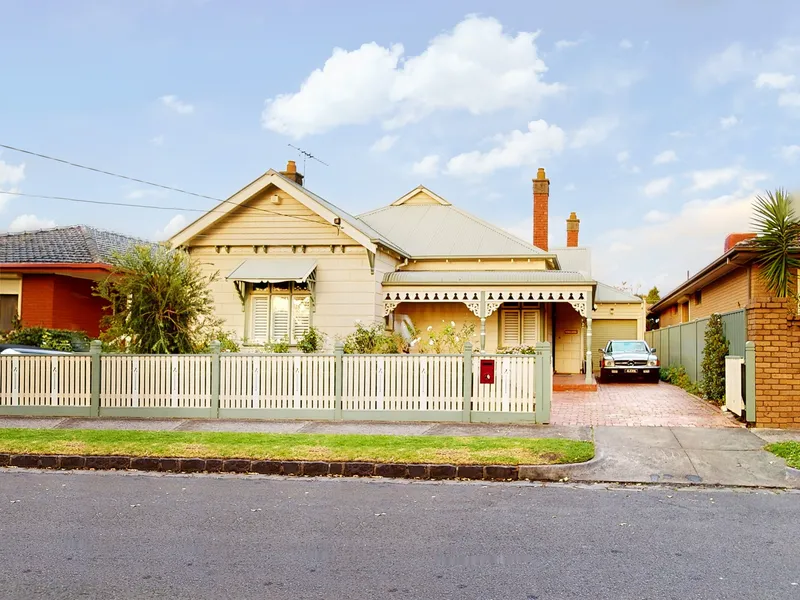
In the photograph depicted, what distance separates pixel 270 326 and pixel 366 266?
3.27 m

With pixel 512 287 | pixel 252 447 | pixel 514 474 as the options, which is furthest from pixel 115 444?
pixel 512 287

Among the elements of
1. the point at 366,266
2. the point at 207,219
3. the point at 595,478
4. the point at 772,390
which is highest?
the point at 207,219

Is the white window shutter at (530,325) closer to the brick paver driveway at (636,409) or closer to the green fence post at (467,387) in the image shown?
the brick paver driveway at (636,409)

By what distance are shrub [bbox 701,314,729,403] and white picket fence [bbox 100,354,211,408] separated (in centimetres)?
1067

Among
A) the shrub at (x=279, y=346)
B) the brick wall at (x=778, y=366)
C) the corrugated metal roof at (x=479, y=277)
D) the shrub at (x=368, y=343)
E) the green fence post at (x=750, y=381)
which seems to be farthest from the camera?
the corrugated metal roof at (x=479, y=277)

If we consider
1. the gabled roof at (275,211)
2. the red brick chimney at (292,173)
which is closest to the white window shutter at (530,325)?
the gabled roof at (275,211)

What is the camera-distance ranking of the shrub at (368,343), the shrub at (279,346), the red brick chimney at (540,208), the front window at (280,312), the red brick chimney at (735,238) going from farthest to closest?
the red brick chimney at (540,208) → the front window at (280,312) → the shrub at (279,346) → the shrub at (368,343) → the red brick chimney at (735,238)

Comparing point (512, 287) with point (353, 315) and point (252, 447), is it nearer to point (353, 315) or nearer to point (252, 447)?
point (353, 315)

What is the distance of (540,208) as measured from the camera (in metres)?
29.1

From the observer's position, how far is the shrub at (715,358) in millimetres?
16703

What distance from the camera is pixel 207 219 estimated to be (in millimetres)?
22156

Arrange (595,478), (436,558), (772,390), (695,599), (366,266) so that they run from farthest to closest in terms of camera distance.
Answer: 1. (366,266)
2. (772,390)
3. (595,478)
4. (436,558)
5. (695,599)

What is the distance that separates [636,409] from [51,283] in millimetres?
16993

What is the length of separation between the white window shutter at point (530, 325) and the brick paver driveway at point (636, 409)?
11.5 feet
